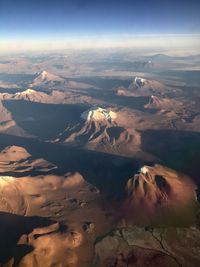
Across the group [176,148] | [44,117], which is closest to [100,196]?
[176,148]

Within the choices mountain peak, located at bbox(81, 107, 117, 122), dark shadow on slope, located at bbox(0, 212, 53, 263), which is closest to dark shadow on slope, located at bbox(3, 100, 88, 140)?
mountain peak, located at bbox(81, 107, 117, 122)

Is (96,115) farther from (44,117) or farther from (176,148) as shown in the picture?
(176,148)

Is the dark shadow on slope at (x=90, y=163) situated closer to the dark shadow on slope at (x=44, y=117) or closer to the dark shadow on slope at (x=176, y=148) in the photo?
the dark shadow on slope at (x=44, y=117)

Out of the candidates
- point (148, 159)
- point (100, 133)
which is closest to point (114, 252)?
point (148, 159)

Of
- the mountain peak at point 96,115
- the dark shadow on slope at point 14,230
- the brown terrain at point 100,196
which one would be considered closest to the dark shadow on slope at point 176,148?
the brown terrain at point 100,196

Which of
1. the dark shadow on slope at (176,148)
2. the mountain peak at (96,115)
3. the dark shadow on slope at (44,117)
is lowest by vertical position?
the dark shadow on slope at (44,117)

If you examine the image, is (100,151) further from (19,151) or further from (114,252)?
Result: (114,252)
